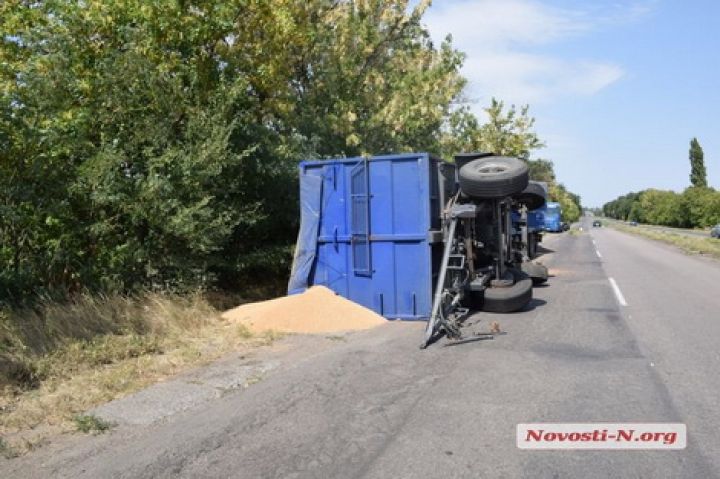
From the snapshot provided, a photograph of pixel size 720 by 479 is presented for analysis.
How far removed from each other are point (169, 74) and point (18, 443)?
25.8 ft

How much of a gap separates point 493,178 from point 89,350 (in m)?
6.96

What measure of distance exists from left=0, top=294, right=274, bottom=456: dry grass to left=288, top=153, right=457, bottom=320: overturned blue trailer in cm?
228

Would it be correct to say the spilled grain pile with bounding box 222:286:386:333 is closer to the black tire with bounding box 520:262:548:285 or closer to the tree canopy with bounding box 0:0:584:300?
the tree canopy with bounding box 0:0:584:300

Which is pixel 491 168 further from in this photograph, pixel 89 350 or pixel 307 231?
pixel 89 350

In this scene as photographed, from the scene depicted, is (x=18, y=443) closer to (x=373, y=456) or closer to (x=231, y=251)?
(x=373, y=456)

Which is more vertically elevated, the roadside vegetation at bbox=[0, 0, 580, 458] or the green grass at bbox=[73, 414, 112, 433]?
the roadside vegetation at bbox=[0, 0, 580, 458]

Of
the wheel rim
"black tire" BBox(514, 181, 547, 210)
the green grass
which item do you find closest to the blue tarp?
the wheel rim

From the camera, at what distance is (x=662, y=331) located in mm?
9234

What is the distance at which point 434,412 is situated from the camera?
547 cm

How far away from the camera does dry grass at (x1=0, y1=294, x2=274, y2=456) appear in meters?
5.59

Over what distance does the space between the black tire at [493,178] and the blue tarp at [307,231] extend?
2.65 m

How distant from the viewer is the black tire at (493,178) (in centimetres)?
1079

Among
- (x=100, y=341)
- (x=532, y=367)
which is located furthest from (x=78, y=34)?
(x=532, y=367)

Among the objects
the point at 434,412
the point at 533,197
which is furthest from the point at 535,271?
the point at 434,412
